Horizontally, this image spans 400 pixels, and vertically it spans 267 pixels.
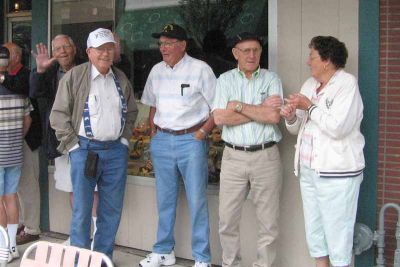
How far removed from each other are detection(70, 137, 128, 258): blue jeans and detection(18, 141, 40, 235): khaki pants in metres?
1.09

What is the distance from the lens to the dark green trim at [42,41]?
5.39 m

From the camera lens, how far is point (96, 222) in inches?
171

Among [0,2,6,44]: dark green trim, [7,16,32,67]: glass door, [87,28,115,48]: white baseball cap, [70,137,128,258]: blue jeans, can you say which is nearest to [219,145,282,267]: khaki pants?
[70,137,128,258]: blue jeans

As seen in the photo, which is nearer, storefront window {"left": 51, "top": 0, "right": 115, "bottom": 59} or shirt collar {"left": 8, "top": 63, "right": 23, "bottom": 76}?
shirt collar {"left": 8, "top": 63, "right": 23, "bottom": 76}

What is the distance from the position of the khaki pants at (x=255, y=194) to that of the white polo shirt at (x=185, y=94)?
454 millimetres

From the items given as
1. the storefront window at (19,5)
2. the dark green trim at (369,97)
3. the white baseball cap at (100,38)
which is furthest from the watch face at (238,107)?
the storefront window at (19,5)

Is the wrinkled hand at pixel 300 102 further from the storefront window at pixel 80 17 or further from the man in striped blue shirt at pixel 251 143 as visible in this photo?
the storefront window at pixel 80 17

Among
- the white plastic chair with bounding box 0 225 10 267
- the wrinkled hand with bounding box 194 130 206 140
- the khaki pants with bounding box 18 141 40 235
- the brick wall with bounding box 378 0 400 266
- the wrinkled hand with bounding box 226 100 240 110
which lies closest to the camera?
the white plastic chair with bounding box 0 225 10 267

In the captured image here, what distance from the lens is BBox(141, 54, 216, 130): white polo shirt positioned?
417cm

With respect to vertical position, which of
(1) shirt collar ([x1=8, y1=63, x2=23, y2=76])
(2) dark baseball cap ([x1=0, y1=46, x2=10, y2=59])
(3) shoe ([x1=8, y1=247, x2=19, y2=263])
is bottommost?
(3) shoe ([x1=8, y1=247, x2=19, y2=263])

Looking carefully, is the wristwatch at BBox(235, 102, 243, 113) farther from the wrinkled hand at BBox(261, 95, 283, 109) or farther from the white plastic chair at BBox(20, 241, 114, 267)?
the white plastic chair at BBox(20, 241, 114, 267)

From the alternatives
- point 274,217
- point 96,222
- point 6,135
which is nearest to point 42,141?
point 6,135

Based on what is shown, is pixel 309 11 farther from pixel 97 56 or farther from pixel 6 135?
pixel 6 135

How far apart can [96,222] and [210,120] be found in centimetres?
126
